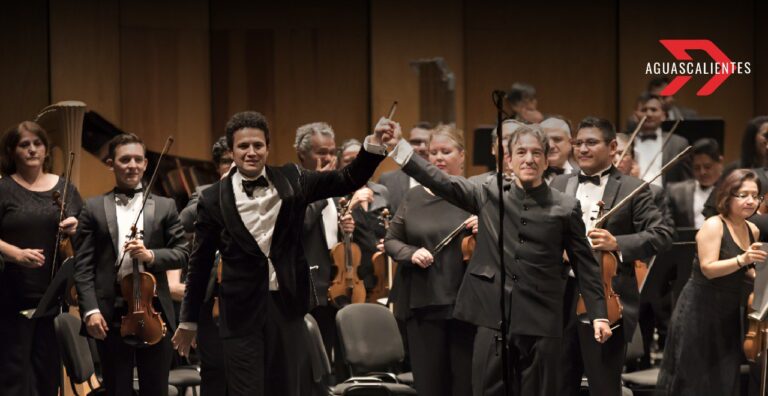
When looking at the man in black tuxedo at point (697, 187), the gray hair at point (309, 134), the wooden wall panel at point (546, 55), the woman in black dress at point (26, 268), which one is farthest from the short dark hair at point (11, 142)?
the wooden wall panel at point (546, 55)

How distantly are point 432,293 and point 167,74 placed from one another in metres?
5.03

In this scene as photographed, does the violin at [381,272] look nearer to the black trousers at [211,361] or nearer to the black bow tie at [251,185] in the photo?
the black trousers at [211,361]

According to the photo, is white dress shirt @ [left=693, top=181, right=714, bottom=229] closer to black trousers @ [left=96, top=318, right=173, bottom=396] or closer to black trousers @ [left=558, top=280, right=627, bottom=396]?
black trousers @ [left=558, top=280, right=627, bottom=396]

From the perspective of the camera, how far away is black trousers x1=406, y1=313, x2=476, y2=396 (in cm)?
Answer: 520

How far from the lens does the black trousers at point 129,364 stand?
16.6ft

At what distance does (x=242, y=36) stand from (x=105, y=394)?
5.27m

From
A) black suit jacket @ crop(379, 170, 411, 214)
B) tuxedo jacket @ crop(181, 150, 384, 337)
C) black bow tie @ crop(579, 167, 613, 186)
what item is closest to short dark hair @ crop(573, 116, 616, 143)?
black bow tie @ crop(579, 167, 613, 186)

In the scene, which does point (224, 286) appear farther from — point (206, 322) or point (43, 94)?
point (43, 94)

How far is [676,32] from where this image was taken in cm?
998

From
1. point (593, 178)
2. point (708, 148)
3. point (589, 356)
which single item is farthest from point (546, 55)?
point (589, 356)

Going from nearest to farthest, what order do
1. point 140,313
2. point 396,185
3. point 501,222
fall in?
1. point 501,222
2. point 140,313
3. point 396,185

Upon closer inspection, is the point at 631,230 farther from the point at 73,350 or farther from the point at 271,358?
the point at 73,350

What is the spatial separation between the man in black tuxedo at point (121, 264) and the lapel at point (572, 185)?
1712 millimetres

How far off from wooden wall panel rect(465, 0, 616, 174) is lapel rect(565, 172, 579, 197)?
481cm
